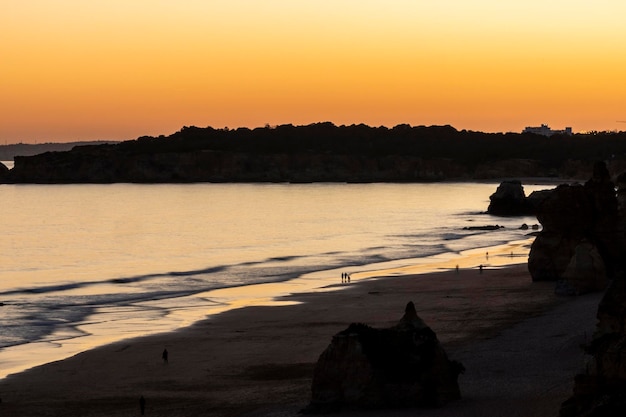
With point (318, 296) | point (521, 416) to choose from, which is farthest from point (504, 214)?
point (521, 416)

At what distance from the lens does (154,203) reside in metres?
174

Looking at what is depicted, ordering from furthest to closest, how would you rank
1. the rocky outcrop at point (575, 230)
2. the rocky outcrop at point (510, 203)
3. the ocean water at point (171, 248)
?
the rocky outcrop at point (510, 203) → the ocean water at point (171, 248) → the rocky outcrop at point (575, 230)

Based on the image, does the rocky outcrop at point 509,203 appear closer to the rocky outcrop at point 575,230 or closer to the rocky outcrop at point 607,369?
the rocky outcrop at point 575,230

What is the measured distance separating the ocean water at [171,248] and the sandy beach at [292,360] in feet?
14.5

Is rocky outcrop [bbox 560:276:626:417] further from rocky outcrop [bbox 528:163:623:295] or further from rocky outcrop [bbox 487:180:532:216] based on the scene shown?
rocky outcrop [bbox 487:180:532:216]

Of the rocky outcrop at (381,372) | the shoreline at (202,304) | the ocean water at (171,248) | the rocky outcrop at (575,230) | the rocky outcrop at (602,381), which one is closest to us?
the rocky outcrop at (602,381)

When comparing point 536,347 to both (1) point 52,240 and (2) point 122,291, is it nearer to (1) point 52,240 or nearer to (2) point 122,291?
(2) point 122,291

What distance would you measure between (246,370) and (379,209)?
11892cm

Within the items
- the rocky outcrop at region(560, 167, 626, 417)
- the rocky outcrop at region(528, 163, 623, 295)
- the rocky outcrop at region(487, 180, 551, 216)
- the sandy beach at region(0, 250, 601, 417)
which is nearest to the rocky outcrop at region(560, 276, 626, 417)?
the rocky outcrop at region(560, 167, 626, 417)

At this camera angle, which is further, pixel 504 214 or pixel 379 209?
pixel 379 209

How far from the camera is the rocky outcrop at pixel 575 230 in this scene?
45.3 m

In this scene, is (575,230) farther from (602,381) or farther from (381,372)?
(602,381)

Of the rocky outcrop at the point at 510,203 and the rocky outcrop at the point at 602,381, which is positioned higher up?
the rocky outcrop at the point at 510,203

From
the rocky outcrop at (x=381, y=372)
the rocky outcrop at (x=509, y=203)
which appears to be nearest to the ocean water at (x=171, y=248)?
the rocky outcrop at (x=509, y=203)
